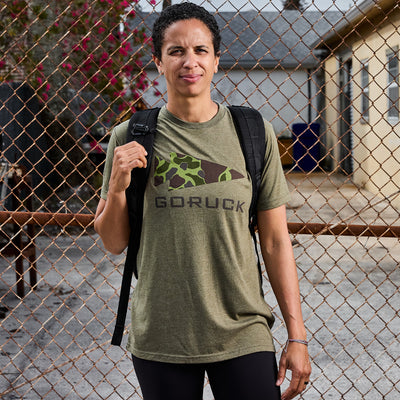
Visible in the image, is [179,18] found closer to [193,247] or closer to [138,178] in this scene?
[138,178]

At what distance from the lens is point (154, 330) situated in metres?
1.92

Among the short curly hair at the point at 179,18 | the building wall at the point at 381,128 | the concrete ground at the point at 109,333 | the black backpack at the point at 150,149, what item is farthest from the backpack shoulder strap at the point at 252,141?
the building wall at the point at 381,128

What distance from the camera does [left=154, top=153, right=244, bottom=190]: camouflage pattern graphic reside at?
6.30ft

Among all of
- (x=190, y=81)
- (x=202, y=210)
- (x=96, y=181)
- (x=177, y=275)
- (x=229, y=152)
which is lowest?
(x=96, y=181)

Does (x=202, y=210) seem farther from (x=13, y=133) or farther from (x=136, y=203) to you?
(x=13, y=133)

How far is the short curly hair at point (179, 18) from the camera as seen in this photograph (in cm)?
199

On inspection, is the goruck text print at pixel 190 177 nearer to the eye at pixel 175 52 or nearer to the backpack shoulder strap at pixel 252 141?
the backpack shoulder strap at pixel 252 141

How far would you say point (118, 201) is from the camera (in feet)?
6.30

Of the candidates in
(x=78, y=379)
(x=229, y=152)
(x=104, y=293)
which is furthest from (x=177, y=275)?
(x=104, y=293)

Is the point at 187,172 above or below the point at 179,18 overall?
below

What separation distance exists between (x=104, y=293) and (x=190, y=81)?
4.78m

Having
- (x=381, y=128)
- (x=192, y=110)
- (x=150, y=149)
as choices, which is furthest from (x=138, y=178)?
(x=381, y=128)

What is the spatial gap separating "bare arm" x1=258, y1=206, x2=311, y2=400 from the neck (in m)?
0.37

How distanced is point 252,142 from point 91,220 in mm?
1629
